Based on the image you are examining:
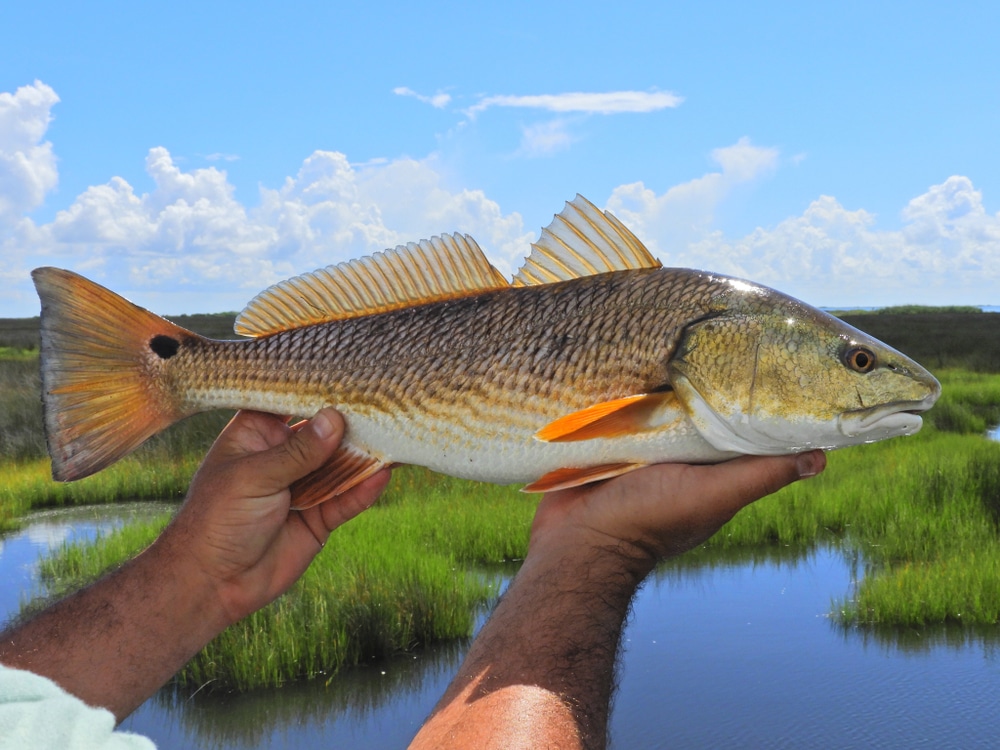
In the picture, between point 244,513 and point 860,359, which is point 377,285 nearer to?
point 244,513

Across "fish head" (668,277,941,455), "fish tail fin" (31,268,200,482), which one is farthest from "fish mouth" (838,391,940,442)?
"fish tail fin" (31,268,200,482)

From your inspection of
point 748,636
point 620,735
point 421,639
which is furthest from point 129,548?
point 748,636

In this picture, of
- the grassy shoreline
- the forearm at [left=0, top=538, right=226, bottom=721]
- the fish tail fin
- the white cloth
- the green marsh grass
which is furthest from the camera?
the grassy shoreline

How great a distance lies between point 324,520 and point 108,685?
37.1 inches

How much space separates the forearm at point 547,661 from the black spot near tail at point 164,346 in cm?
150

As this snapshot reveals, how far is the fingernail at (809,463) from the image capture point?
9.46 feet

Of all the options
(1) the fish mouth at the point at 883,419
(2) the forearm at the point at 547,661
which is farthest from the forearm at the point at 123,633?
(1) the fish mouth at the point at 883,419

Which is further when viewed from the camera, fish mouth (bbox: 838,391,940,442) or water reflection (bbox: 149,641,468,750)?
water reflection (bbox: 149,641,468,750)

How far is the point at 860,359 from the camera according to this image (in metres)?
Result: 2.85

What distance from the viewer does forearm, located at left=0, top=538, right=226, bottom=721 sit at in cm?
274

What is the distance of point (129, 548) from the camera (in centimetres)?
891

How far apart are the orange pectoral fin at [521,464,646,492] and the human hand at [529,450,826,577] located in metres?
0.06

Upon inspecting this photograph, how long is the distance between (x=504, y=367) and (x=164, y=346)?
1261 millimetres

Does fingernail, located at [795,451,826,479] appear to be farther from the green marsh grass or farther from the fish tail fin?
the green marsh grass
